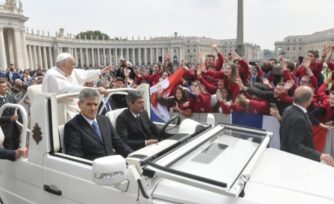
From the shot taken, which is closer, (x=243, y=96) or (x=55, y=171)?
(x=55, y=171)

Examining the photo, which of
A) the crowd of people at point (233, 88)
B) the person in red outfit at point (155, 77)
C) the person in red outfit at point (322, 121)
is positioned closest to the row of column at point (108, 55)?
the person in red outfit at point (155, 77)

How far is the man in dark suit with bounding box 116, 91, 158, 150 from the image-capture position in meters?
4.53

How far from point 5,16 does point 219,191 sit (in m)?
71.4

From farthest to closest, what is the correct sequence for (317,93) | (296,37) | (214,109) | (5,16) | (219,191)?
1. (296,37)
2. (5,16)
3. (214,109)
4. (317,93)
5. (219,191)

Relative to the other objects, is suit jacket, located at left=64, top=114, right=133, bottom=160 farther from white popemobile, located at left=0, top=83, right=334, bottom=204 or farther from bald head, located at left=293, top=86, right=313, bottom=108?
bald head, located at left=293, top=86, right=313, bottom=108

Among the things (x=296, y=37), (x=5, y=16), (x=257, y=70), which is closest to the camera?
(x=257, y=70)

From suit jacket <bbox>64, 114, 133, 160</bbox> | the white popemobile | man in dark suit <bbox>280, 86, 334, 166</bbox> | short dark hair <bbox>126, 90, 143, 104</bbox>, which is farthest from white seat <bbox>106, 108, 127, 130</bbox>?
man in dark suit <bbox>280, 86, 334, 166</bbox>

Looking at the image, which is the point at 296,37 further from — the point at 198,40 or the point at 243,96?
the point at 243,96

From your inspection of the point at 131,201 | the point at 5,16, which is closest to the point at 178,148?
the point at 131,201

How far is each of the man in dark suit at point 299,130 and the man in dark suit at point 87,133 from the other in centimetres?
232

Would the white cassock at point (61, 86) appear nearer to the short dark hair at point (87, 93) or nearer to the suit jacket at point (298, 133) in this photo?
the short dark hair at point (87, 93)

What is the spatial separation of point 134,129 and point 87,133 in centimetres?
104

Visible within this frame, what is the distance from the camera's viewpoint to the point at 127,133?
459 cm

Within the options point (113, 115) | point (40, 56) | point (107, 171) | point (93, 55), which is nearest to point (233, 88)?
point (113, 115)
